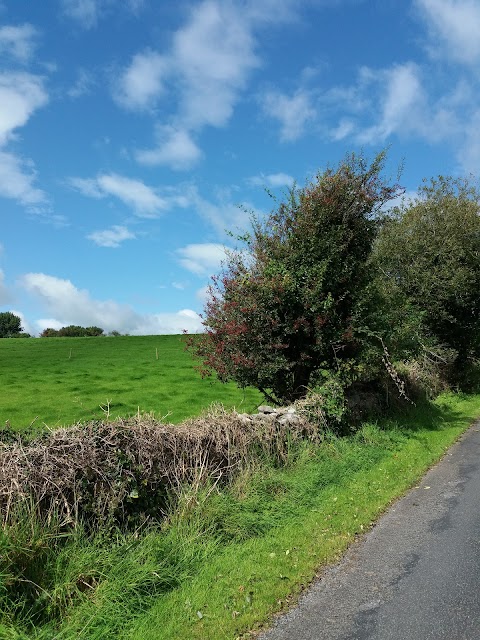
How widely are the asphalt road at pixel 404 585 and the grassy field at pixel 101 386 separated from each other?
5.83 m

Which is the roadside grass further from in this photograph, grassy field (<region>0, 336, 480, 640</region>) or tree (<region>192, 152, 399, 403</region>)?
tree (<region>192, 152, 399, 403</region>)

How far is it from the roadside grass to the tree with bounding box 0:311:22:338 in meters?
100

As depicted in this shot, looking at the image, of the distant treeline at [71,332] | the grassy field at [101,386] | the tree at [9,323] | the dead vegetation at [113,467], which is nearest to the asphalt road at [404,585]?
the dead vegetation at [113,467]

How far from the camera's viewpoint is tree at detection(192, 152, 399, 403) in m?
13.4

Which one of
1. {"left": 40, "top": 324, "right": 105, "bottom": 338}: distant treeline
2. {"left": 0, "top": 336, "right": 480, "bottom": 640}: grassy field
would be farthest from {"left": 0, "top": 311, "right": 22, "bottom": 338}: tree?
{"left": 0, "top": 336, "right": 480, "bottom": 640}: grassy field

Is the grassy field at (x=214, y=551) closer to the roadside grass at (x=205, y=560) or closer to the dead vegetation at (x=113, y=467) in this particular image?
the roadside grass at (x=205, y=560)

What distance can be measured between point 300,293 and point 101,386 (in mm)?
15767

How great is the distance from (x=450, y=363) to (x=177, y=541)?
71.2 feet

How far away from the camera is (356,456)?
11156 millimetres

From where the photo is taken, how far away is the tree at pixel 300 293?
1341 centimetres

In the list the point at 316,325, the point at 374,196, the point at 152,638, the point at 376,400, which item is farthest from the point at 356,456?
the point at 374,196

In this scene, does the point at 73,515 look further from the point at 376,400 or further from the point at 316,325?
the point at 376,400

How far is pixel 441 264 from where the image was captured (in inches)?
936

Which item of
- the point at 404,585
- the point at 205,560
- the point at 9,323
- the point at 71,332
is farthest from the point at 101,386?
the point at 9,323
